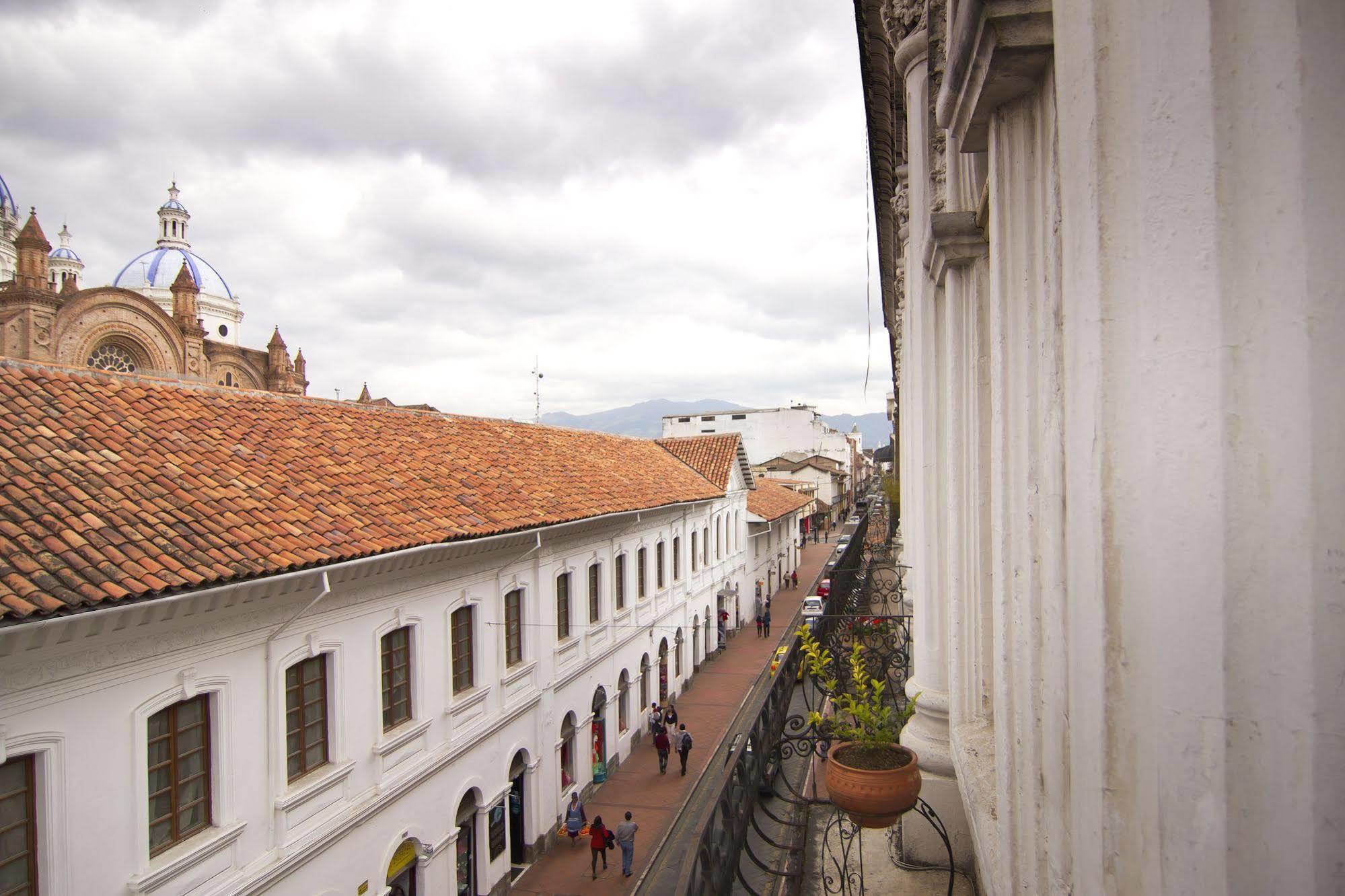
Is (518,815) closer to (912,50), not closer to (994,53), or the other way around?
(912,50)

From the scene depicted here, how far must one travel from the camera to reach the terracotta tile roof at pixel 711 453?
3027 centimetres

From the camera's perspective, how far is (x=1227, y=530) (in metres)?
1.15

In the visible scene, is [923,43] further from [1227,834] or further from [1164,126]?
[1227,834]

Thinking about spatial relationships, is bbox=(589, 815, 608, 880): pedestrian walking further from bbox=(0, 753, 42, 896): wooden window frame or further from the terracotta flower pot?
the terracotta flower pot

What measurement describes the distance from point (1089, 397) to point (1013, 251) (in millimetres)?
844

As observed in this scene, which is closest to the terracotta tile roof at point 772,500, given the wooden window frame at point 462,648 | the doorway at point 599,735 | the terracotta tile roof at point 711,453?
the terracotta tile roof at point 711,453

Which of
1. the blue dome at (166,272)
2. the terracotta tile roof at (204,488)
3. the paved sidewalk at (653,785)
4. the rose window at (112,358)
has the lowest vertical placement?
the paved sidewalk at (653,785)

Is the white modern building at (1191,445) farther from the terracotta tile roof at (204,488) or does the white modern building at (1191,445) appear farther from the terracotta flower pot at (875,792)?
the terracotta tile roof at (204,488)

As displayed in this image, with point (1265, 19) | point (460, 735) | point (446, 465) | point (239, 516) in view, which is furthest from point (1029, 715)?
point (446, 465)

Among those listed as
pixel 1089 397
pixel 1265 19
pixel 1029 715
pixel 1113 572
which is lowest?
pixel 1029 715

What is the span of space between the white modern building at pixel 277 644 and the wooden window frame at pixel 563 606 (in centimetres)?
6

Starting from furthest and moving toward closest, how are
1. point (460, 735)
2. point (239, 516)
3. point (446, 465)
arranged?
point (446, 465), point (460, 735), point (239, 516)

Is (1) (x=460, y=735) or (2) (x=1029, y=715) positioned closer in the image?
(2) (x=1029, y=715)

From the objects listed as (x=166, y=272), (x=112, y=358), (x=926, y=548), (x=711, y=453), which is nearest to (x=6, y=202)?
(x=166, y=272)
